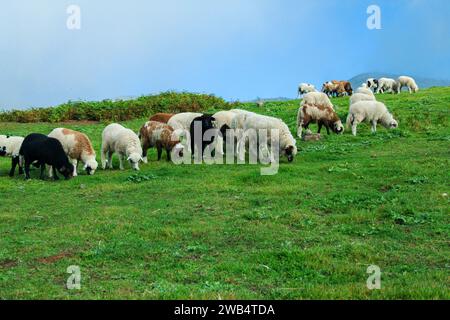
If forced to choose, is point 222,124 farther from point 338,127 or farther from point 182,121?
point 338,127

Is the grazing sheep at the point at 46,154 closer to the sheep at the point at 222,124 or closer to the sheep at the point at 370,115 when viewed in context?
the sheep at the point at 222,124

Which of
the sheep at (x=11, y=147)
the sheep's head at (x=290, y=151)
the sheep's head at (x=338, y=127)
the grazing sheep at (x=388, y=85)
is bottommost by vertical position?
the sheep's head at (x=290, y=151)

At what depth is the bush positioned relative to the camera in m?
33.5

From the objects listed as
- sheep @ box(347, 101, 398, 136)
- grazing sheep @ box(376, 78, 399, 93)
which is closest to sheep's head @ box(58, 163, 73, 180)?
sheep @ box(347, 101, 398, 136)

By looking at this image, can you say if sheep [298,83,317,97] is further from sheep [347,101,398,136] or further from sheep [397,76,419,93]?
sheep [347,101,398,136]

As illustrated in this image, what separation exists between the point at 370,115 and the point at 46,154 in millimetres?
13293

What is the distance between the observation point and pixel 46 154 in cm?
1720

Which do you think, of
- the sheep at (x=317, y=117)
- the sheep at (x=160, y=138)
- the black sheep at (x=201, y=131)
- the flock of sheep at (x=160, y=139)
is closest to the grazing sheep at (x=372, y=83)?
the flock of sheep at (x=160, y=139)

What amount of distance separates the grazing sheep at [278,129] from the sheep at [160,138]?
219cm

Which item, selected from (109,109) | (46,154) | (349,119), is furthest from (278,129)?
(109,109)

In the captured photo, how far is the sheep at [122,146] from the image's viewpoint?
18375 mm

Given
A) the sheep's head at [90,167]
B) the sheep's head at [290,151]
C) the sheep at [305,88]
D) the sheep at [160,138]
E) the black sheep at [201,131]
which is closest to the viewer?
the sheep's head at [90,167]
